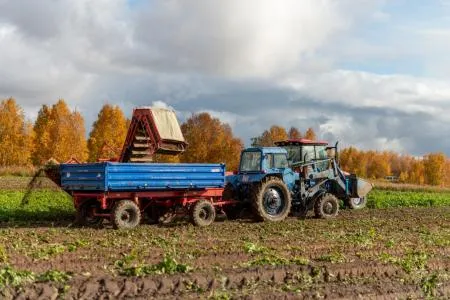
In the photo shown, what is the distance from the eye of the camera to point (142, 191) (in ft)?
55.9

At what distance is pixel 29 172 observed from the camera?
42.0 meters

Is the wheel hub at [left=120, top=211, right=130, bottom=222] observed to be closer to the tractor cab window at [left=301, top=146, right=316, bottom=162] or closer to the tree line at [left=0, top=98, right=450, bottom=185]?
the tractor cab window at [left=301, top=146, right=316, bottom=162]

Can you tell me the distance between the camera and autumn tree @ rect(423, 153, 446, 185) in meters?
94.3

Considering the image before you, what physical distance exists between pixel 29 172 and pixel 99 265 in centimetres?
3317

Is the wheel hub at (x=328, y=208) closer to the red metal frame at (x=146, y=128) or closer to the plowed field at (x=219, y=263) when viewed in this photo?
the plowed field at (x=219, y=263)

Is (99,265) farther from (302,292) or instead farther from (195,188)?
(195,188)

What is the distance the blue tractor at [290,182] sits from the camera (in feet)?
63.7

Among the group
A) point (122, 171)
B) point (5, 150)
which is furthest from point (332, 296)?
point (5, 150)

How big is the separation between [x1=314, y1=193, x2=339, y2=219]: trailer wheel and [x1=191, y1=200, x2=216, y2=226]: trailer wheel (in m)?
4.14

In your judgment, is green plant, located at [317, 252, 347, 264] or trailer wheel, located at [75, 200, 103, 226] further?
trailer wheel, located at [75, 200, 103, 226]

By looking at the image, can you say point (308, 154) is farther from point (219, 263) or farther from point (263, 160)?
point (219, 263)

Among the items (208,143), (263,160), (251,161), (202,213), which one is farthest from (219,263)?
(208,143)

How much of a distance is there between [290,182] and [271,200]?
3.82 feet

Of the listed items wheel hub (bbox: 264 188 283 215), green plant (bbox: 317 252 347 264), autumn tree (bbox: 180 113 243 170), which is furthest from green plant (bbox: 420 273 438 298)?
autumn tree (bbox: 180 113 243 170)
